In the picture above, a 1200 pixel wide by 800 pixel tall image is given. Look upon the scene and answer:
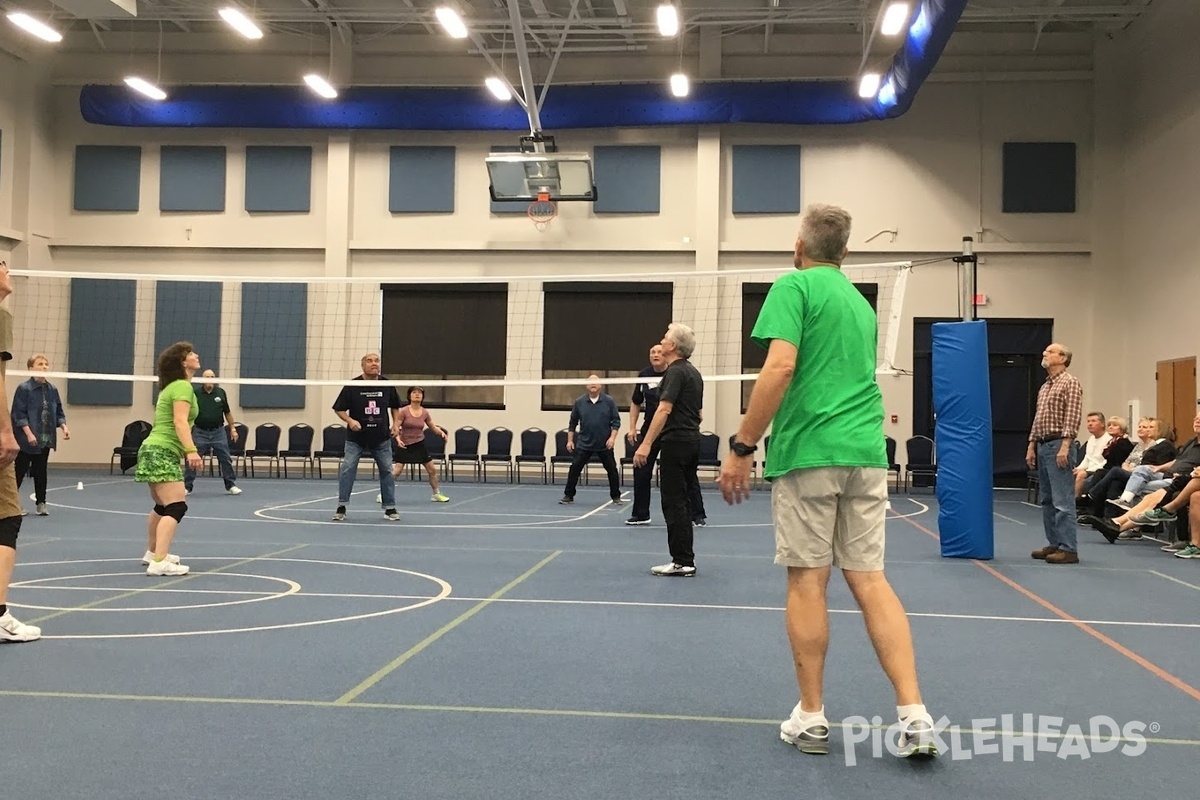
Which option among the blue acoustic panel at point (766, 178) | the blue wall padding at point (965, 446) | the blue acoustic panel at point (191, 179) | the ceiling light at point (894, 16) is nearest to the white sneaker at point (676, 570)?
the blue wall padding at point (965, 446)

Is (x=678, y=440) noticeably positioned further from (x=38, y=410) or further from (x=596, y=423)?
(x=38, y=410)

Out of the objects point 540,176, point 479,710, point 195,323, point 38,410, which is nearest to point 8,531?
point 479,710

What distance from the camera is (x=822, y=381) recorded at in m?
3.43

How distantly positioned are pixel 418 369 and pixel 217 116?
6.07m

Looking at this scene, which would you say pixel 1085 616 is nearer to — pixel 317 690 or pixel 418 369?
pixel 317 690

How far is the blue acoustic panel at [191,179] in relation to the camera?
19766 millimetres

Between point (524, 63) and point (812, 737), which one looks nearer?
point (812, 737)

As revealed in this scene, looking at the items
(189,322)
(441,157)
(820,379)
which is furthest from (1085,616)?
(189,322)

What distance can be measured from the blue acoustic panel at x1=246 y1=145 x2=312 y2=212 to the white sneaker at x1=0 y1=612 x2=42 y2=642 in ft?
52.0

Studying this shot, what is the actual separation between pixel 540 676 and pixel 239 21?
13.2 meters

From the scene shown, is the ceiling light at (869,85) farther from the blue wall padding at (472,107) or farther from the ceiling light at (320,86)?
the ceiling light at (320,86)

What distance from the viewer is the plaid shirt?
793 centimetres

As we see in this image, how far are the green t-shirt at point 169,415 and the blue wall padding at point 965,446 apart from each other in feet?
19.2

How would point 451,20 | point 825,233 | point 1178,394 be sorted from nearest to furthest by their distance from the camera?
point 825,233, point 451,20, point 1178,394
